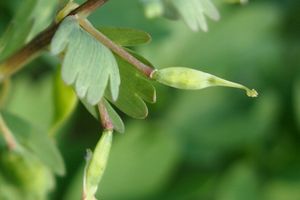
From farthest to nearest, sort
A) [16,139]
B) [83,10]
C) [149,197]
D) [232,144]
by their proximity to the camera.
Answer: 1. [232,144]
2. [149,197]
3. [16,139]
4. [83,10]

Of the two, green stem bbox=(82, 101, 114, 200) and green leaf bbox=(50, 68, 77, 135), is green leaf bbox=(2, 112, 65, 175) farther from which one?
green stem bbox=(82, 101, 114, 200)

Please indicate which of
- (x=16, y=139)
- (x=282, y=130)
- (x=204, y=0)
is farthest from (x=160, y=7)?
(x=282, y=130)

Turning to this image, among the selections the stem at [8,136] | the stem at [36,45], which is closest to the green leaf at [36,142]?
the stem at [8,136]

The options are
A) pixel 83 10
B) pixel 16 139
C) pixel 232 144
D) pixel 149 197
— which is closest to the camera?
pixel 83 10

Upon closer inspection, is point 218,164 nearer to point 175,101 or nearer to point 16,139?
point 175,101

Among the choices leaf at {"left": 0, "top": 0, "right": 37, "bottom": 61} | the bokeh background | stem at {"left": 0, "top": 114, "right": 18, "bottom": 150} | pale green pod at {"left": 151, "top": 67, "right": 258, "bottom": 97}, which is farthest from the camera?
the bokeh background

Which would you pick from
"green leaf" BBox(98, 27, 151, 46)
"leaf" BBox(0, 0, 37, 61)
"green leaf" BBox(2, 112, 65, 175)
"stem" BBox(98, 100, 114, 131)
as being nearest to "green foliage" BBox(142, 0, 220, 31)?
"green leaf" BBox(98, 27, 151, 46)

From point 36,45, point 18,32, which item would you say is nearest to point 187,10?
point 36,45

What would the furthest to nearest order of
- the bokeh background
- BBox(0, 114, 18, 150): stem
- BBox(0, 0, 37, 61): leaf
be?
the bokeh background → BBox(0, 114, 18, 150): stem → BBox(0, 0, 37, 61): leaf
